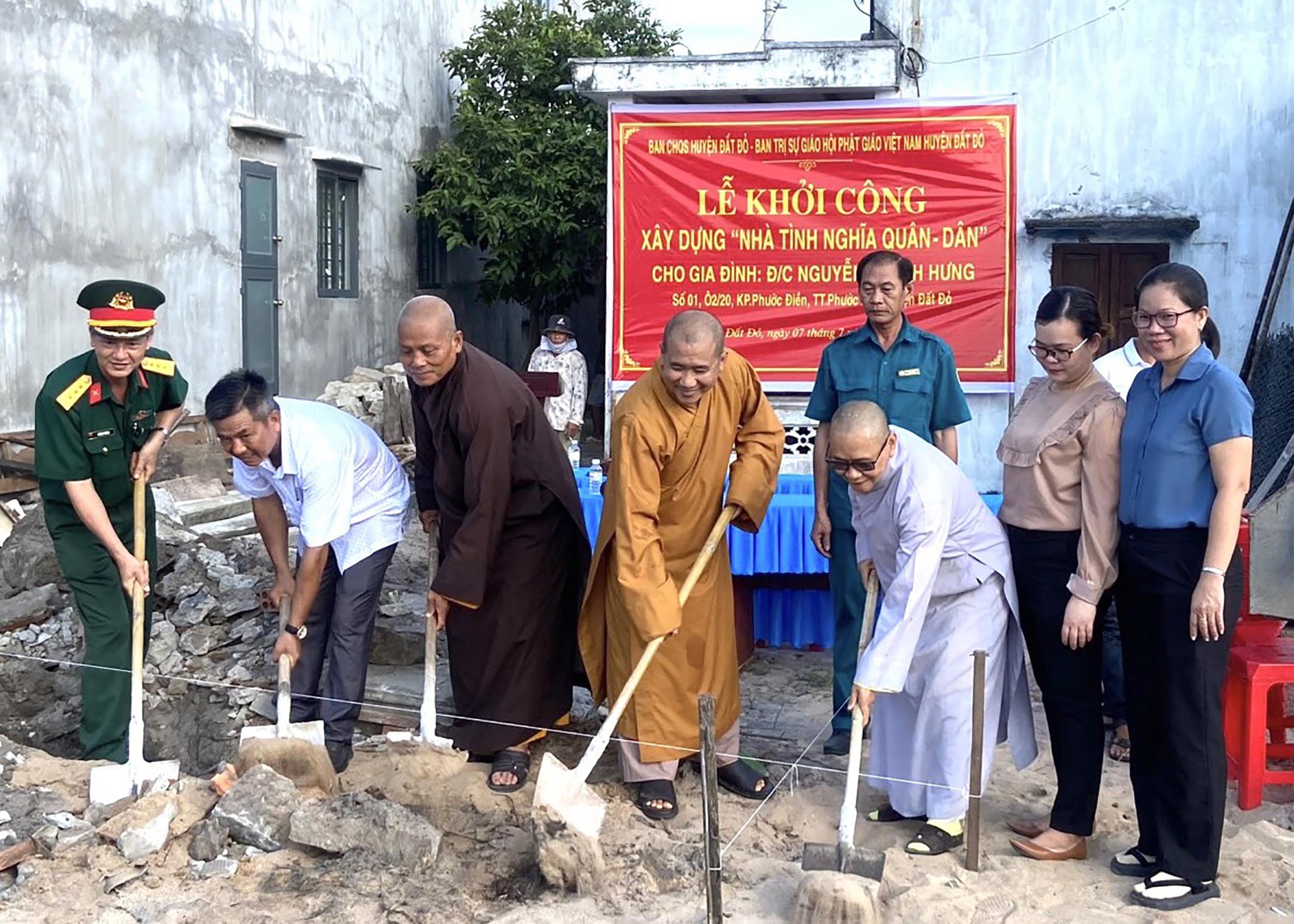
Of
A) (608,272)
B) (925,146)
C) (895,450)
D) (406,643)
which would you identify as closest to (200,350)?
(608,272)

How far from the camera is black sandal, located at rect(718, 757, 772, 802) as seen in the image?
13.0 feet

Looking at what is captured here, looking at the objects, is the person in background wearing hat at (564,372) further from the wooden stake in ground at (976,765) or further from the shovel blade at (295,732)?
the wooden stake in ground at (976,765)

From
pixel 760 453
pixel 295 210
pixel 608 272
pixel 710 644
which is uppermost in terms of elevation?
pixel 295 210

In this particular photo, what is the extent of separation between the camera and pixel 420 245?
12.4 metres

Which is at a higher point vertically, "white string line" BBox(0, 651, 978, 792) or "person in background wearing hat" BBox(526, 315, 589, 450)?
"person in background wearing hat" BBox(526, 315, 589, 450)

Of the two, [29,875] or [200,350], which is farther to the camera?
[200,350]

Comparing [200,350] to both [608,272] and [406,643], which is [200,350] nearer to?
[608,272]

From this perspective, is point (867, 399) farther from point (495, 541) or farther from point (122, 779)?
point (122, 779)

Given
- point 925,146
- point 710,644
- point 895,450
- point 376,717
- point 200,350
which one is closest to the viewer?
point 895,450

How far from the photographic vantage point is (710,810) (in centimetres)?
281

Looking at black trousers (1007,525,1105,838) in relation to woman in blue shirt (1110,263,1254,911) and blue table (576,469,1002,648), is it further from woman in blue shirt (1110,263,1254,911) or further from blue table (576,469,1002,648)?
blue table (576,469,1002,648)

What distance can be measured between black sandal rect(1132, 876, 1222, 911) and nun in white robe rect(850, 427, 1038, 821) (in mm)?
495

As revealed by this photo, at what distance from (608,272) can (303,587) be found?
4.09m

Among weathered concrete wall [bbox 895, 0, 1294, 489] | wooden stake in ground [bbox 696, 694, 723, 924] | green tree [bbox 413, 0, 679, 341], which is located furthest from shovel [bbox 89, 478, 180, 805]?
green tree [bbox 413, 0, 679, 341]
